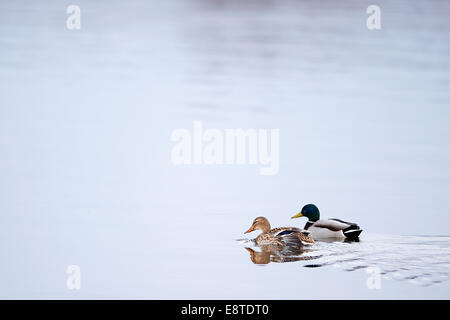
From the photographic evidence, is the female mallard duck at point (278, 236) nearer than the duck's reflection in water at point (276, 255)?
No

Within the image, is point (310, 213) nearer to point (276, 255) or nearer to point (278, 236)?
point (278, 236)

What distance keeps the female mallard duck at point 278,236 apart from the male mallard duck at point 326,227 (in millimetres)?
179

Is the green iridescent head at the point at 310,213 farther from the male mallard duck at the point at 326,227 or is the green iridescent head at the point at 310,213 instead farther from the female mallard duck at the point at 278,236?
the female mallard duck at the point at 278,236

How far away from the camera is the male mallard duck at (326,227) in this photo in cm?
510

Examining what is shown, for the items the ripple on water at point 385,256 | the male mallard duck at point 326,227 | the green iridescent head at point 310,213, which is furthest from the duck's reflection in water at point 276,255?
the green iridescent head at point 310,213

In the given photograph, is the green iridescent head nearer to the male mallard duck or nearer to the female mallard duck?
the male mallard duck

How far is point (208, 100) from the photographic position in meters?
7.03

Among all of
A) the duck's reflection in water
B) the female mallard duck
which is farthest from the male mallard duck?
the duck's reflection in water

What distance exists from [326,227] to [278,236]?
15.4 inches

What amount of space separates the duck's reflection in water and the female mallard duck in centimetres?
5

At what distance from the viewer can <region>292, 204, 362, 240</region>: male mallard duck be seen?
5.10 metres

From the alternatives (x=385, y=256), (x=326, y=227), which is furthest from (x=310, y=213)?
(x=385, y=256)

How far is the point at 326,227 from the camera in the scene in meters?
5.28
